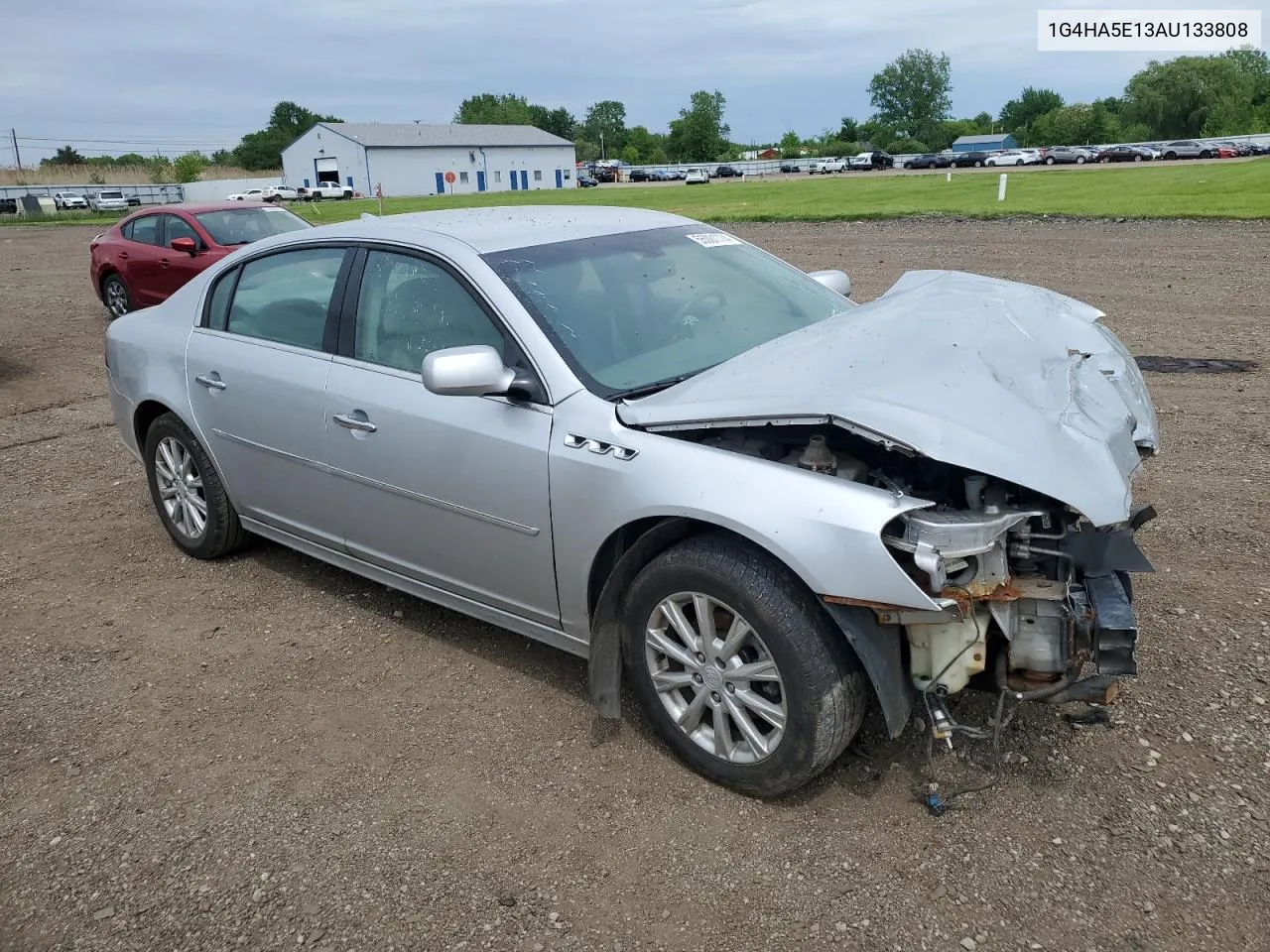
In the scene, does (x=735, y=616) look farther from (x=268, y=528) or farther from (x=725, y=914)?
(x=268, y=528)

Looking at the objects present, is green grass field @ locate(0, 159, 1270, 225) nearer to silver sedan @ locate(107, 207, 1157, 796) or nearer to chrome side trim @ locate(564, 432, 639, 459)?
silver sedan @ locate(107, 207, 1157, 796)

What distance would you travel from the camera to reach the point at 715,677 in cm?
312

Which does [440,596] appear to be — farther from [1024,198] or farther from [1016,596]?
[1024,198]

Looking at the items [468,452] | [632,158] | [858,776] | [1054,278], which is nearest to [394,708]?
[468,452]

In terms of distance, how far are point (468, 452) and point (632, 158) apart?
146876 millimetres

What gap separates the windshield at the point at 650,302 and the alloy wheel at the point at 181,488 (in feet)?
7.49

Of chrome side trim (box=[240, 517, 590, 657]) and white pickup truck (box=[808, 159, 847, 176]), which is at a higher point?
white pickup truck (box=[808, 159, 847, 176])

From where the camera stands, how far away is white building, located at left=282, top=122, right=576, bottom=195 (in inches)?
3546

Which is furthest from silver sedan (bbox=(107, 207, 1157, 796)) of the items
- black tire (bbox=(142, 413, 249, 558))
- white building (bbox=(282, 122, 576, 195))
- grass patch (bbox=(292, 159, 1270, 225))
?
white building (bbox=(282, 122, 576, 195))

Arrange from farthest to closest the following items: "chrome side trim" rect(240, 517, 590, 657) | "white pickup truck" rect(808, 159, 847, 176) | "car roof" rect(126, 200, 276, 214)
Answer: "white pickup truck" rect(808, 159, 847, 176), "car roof" rect(126, 200, 276, 214), "chrome side trim" rect(240, 517, 590, 657)

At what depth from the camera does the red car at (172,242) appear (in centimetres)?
1259

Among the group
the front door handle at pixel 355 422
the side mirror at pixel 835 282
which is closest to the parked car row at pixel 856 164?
the side mirror at pixel 835 282

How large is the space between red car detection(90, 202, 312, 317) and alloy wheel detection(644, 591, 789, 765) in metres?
10.6

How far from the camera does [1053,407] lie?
3057mm
